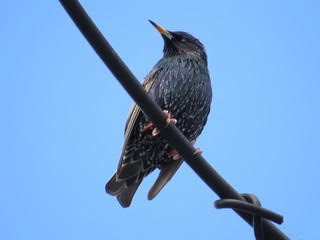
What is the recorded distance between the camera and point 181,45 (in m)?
5.57

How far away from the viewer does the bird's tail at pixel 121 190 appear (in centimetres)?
454

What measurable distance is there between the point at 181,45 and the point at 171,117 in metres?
1.09

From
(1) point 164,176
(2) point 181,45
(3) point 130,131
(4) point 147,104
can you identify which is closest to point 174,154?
(1) point 164,176

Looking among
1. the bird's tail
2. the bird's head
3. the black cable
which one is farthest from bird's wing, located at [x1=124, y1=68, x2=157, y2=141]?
the black cable

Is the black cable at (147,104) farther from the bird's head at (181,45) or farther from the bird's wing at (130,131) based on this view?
the bird's head at (181,45)

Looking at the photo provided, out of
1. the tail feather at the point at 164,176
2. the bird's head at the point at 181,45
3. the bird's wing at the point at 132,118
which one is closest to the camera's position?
the tail feather at the point at 164,176

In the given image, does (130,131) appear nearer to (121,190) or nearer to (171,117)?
(171,117)

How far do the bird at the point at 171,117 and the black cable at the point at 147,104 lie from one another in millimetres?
1845

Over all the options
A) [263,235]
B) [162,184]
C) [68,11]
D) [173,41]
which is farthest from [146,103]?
[173,41]

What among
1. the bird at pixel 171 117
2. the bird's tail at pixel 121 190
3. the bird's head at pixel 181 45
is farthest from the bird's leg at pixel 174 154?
the bird's head at pixel 181 45

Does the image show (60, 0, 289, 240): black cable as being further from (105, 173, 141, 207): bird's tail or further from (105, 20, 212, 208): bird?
(105, 173, 141, 207): bird's tail

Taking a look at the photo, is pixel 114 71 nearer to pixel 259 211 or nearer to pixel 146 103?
pixel 146 103

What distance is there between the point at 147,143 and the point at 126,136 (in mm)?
248

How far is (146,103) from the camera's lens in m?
2.42
